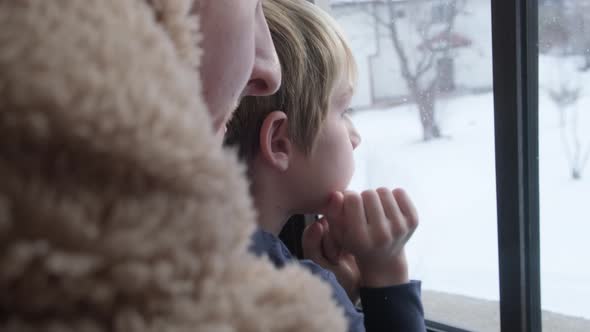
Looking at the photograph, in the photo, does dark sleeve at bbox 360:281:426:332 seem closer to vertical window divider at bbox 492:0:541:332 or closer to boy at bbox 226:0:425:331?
boy at bbox 226:0:425:331

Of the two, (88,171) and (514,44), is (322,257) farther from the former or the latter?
(88,171)

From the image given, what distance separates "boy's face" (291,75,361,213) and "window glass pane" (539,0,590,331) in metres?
0.36

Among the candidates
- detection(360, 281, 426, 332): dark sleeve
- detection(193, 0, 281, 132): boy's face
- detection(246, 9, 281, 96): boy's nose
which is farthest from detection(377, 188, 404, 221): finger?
detection(193, 0, 281, 132): boy's face

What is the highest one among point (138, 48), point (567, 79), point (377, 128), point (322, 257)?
point (138, 48)

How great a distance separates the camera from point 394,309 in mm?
845

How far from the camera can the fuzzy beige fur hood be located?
0.19 metres

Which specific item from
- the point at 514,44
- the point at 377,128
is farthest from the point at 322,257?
the point at 514,44

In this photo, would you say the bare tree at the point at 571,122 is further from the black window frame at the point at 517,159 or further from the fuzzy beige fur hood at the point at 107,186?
the fuzzy beige fur hood at the point at 107,186

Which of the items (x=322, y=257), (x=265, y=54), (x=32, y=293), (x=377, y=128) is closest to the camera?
(x=32, y=293)

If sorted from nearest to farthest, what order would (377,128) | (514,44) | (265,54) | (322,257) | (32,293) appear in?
(32,293)
(265,54)
(514,44)
(322,257)
(377,128)

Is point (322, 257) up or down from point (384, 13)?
down

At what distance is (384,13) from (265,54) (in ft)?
2.16

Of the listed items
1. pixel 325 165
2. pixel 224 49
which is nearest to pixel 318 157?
pixel 325 165

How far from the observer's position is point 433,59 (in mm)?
1136
